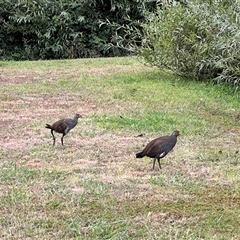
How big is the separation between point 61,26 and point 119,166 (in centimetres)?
1118

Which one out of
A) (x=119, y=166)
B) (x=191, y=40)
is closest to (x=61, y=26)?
(x=191, y=40)

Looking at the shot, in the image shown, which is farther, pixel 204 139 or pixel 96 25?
pixel 96 25

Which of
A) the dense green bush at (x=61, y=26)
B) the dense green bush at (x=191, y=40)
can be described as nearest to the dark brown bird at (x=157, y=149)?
the dense green bush at (x=191, y=40)

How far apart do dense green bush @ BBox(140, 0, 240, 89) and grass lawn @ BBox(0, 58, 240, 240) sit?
1.56 feet

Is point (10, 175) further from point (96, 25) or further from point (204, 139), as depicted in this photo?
point (96, 25)

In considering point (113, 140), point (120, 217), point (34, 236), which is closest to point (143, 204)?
point (120, 217)

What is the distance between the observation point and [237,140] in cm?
550

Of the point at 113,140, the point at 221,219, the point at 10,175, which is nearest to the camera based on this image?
the point at 221,219

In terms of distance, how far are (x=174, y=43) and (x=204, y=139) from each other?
3.54 m

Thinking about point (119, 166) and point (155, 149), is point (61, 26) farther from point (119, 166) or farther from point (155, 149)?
point (155, 149)

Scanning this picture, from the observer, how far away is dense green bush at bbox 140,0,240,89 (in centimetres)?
801

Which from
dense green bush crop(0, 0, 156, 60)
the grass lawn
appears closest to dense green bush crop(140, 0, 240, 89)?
the grass lawn

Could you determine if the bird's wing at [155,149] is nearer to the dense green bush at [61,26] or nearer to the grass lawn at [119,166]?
the grass lawn at [119,166]

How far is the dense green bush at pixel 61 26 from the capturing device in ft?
49.3
